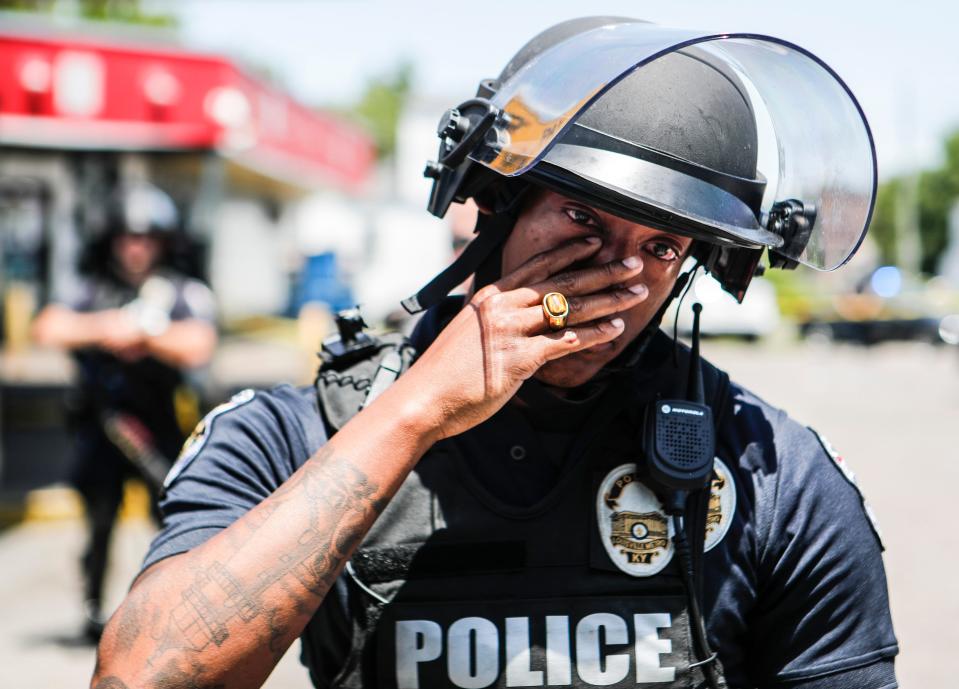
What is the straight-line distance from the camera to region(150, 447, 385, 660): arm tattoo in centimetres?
129

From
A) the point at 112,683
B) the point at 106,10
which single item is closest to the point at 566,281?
the point at 112,683

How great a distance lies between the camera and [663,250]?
1554 mm

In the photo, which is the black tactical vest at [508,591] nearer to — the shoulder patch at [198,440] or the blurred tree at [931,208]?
the shoulder patch at [198,440]

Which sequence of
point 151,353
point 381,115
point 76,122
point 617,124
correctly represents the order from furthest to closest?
point 381,115 < point 76,122 < point 151,353 < point 617,124

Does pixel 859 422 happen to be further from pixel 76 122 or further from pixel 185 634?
pixel 185 634

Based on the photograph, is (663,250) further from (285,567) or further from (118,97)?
(118,97)

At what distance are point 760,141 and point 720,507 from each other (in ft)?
2.15

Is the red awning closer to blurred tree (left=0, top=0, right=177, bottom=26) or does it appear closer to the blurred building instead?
the blurred building

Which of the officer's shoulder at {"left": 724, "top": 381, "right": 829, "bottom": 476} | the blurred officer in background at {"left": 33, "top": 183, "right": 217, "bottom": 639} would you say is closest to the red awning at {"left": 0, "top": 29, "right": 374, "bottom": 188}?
the blurred officer in background at {"left": 33, "top": 183, "right": 217, "bottom": 639}

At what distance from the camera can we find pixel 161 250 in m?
5.00

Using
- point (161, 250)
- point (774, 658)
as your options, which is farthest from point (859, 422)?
point (774, 658)

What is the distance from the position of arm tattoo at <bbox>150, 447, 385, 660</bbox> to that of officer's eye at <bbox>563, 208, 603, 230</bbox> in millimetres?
524

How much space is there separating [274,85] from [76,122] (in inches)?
135

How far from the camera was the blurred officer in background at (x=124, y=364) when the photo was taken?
4652 millimetres
